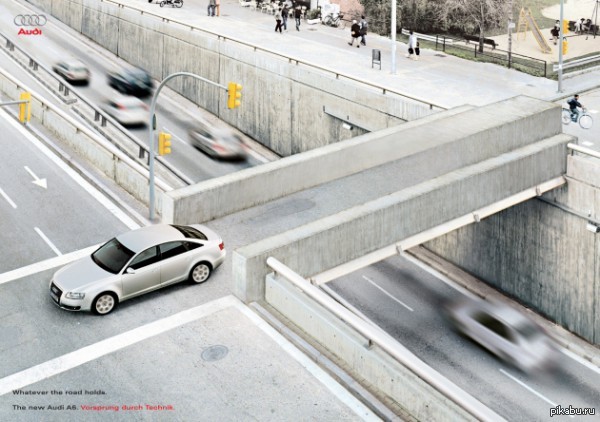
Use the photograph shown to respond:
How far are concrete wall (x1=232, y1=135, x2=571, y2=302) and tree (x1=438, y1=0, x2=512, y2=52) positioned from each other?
24.7 metres

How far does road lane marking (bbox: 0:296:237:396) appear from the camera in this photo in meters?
16.8

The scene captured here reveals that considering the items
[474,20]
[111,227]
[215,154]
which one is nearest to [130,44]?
[215,154]

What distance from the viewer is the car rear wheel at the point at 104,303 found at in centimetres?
1894

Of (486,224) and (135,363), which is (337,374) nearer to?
(135,363)

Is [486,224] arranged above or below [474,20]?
below

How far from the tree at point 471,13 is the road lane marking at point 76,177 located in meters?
28.9

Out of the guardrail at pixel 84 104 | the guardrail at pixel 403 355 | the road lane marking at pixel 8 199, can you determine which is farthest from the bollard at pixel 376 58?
the guardrail at pixel 403 355

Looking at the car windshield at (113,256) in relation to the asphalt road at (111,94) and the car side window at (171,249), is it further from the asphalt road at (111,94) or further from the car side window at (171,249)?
the asphalt road at (111,94)

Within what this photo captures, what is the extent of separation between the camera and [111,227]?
24578 mm

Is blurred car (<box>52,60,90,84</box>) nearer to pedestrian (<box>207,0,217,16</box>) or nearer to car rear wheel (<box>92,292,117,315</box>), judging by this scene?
pedestrian (<box>207,0,217,16</box>)

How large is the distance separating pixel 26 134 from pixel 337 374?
22.0 m

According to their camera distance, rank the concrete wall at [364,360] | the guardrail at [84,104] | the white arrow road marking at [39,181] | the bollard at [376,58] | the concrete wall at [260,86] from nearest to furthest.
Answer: the concrete wall at [364,360] → the white arrow road marking at [39,181] → the guardrail at [84,104] → the concrete wall at [260,86] → the bollard at [376,58]

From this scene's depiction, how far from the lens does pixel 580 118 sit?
3269 cm

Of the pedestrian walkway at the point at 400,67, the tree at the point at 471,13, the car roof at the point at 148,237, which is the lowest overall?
the car roof at the point at 148,237
